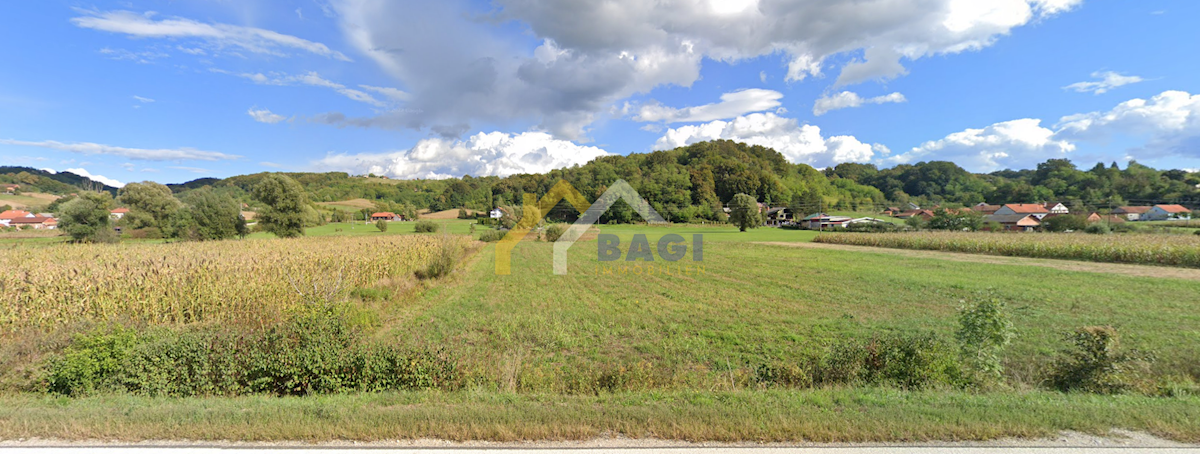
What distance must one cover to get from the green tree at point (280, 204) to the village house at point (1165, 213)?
394 feet

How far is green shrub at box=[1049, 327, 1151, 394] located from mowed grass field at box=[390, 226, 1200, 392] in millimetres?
581

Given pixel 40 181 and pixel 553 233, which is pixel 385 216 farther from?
pixel 40 181

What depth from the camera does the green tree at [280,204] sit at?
39.2 m

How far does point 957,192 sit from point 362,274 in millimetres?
158366

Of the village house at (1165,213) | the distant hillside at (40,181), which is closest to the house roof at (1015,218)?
the village house at (1165,213)

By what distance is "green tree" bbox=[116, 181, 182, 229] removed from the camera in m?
52.4

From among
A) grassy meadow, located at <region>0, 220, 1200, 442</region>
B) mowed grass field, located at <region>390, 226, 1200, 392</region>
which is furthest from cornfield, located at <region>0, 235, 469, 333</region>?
mowed grass field, located at <region>390, 226, 1200, 392</region>

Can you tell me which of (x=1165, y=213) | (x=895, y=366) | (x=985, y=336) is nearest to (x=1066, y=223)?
(x=1165, y=213)

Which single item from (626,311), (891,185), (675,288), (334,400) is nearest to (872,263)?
(675,288)

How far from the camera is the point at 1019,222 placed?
6128 cm

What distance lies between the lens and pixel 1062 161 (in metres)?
114

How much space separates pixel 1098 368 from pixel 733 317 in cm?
687

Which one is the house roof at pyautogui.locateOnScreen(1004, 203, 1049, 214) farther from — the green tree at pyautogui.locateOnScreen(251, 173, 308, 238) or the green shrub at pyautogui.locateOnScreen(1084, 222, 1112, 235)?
the green tree at pyautogui.locateOnScreen(251, 173, 308, 238)

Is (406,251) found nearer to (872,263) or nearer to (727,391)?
(727,391)
